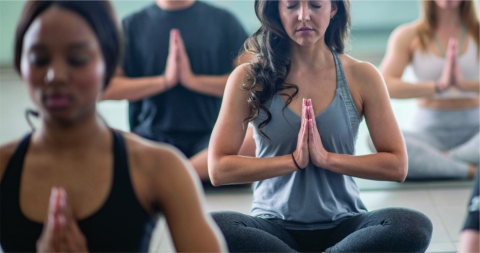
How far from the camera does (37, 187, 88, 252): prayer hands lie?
119 centimetres

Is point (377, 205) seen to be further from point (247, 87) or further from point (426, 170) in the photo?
point (247, 87)

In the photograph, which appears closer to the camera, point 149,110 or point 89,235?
point 89,235

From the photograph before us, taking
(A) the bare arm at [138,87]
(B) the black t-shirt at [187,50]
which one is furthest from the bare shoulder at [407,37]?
(A) the bare arm at [138,87]

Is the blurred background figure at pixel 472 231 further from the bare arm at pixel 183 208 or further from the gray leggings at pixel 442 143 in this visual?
the gray leggings at pixel 442 143

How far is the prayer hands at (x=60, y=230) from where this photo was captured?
1188 millimetres

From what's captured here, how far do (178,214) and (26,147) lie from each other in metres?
0.30

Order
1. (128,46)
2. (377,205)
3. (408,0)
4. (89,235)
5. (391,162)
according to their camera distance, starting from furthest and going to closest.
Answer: (408,0) → (128,46) → (377,205) → (391,162) → (89,235)

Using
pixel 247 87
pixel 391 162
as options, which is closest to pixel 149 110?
pixel 247 87

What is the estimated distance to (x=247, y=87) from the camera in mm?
2023

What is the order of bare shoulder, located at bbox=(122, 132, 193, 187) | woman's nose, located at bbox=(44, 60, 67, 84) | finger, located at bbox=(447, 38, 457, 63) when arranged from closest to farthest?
woman's nose, located at bbox=(44, 60, 67, 84)
bare shoulder, located at bbox=(122, 132, 193, 187)
finger, located at bbox=(447, 38, 457, 63)

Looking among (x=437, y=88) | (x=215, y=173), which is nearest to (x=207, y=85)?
(x=437, y=88)

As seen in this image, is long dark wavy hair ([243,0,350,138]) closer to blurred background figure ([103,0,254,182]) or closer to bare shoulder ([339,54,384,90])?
bare shoulder ([339,54,384,90])

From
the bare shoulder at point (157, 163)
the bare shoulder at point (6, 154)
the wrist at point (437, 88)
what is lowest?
the wrist at point (437, 88)

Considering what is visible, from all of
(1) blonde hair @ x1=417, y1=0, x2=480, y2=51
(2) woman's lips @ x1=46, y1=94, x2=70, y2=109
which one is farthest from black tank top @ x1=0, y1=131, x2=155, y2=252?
(1) blonde hair @ x1=417, y1=0, x2=480, y2=51
